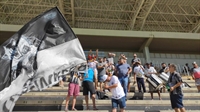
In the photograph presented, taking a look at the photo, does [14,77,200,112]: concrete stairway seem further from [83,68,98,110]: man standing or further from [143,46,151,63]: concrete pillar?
[143,46,151,63]: concrete pillar

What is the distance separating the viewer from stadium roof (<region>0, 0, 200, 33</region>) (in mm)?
20156

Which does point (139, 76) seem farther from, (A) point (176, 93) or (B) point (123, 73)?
(A) point (176, 93)

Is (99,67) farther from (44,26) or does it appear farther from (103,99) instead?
(44,26)

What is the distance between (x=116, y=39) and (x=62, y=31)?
56.9 feet

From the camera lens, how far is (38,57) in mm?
2633

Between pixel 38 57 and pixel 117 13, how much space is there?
20.7 m

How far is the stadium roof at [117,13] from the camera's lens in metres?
20.2

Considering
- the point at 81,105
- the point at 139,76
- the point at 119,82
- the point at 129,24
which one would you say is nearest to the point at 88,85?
Result: the point at 81,105

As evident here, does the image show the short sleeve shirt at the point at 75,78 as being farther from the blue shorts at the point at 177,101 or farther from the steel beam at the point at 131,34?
the steel beam at the point at 131,34

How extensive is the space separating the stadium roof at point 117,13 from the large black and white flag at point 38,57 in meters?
16.9

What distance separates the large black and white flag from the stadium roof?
16920 mm

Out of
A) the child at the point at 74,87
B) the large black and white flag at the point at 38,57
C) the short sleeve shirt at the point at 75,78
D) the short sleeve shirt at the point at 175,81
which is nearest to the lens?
the large black and white flag at the point at 38,57

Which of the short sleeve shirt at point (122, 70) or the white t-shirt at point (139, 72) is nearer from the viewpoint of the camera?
the short sleeve shirt at point (122, 70)

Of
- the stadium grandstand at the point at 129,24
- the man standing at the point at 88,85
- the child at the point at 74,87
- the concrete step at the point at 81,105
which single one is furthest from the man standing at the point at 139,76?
the stadium grandstand at the point at 129,24
